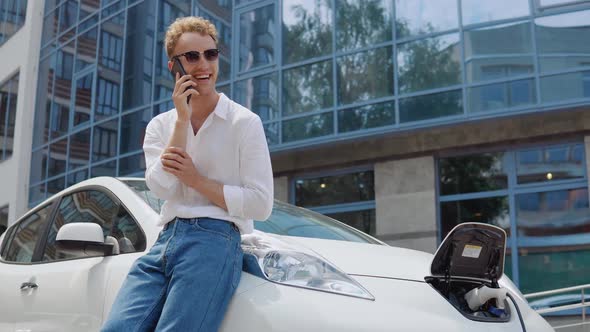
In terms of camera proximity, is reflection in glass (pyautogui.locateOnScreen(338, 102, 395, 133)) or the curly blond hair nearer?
the curly blond hair

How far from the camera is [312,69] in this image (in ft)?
44.0

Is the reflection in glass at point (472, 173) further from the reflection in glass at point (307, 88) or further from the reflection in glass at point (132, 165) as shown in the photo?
the reflection in glass at point (132, 165)

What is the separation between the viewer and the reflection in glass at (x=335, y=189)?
1346 cm

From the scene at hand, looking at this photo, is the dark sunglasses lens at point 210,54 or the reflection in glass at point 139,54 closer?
the dark sunglasses lens at point 210,54

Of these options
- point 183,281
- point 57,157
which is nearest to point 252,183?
point 183,281

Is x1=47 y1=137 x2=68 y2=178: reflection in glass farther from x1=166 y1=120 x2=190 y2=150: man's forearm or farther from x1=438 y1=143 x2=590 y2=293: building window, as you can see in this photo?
x1=166 y1=120 x2=190 y2=150: man's forearm

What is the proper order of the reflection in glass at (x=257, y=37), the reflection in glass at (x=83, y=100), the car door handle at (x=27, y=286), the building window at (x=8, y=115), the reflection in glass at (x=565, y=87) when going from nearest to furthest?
the car door handle at (x=27, y=286) < the reflection in glass at (x=565, y=87) < the reflection in glass at (x=257, y=37) < the reflection in glass at (x=83, y=100) < the building window at (x=8, y=115)

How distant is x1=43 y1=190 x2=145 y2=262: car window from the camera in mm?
3043

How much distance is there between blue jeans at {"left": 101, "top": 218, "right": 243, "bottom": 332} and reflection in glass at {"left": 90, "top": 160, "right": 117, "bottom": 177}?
591 inches

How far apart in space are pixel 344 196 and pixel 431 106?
2.70m

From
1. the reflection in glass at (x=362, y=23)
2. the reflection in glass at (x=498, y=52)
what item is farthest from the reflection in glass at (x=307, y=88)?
the reflection in glass at (x=498, y=52)

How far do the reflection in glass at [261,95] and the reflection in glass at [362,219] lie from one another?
7.72 ft

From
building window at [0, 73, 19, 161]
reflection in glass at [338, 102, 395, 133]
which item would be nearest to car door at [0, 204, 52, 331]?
reflection in glass at [338, 102, 395, 133]

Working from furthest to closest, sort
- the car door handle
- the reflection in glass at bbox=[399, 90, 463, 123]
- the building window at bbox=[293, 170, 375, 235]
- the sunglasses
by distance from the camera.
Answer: the building window at bbox=[293, 170, 375, 235]
the reflection in glass at bbox=[399, 90, 463, 123]
the car door handle
the sunglasses
